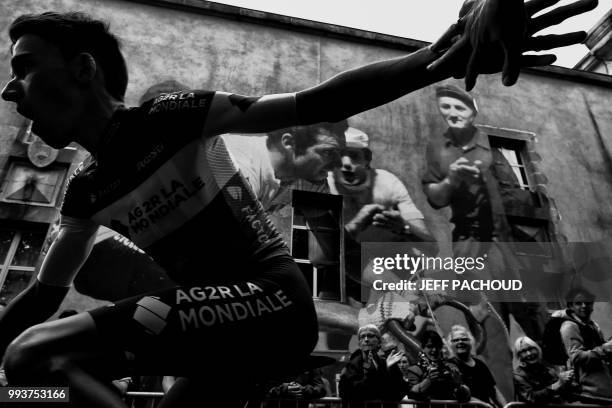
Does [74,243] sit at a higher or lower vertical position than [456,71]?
lower

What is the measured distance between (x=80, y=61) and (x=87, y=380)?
1.28 metres

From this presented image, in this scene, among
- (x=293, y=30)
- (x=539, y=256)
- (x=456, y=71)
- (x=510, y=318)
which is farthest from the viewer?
(x=293, y=30)

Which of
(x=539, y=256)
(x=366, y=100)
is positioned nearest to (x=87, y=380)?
(x=366, y=100)

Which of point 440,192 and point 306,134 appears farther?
point 440,192

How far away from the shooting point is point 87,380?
1.17 metres

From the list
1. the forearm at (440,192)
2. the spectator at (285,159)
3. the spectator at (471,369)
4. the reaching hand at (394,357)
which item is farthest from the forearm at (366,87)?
the forearm at (440,192)

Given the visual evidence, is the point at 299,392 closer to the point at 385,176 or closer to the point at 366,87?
the point at 366,87

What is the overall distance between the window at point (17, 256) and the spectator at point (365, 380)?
643cm

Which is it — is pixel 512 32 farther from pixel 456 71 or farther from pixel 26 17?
pixel 26 17

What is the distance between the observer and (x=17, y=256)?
908 centimetres

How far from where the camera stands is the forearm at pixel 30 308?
1811 mm

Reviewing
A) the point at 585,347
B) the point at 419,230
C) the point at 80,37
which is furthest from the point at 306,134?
the point at 80,37

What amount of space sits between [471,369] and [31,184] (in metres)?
9.71

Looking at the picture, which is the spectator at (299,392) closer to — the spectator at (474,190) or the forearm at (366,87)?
the forearm at (366,87)
